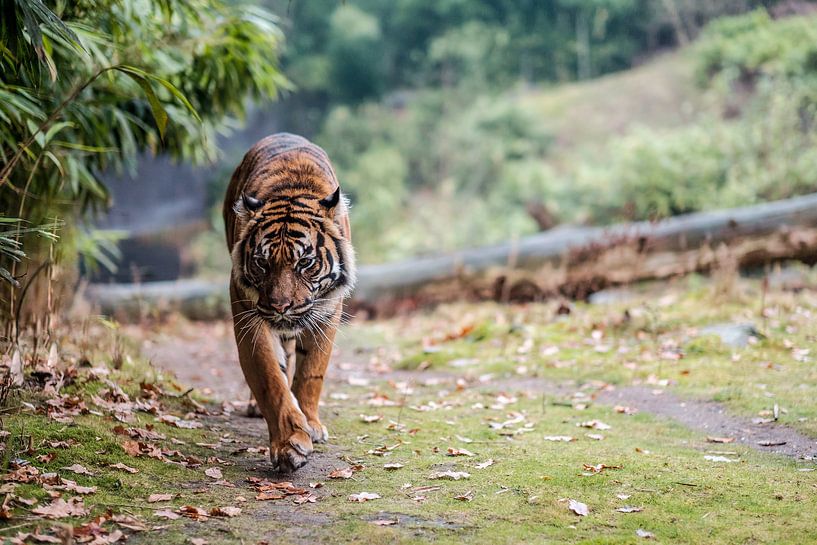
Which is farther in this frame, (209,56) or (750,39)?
(750,39)

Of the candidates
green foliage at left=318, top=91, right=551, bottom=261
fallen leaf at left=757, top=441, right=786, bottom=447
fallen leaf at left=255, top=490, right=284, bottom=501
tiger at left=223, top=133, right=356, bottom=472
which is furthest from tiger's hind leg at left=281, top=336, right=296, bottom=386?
green foliage at left=318, top=91, right=551, bottom=261

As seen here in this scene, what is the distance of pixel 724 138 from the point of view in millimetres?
A: 13414

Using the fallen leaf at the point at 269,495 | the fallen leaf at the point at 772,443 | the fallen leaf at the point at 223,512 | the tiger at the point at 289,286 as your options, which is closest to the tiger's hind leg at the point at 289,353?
the tiger at the point at 289,286

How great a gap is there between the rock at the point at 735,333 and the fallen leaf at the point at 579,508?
3.52 meters

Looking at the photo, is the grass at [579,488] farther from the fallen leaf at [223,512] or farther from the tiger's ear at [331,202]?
the tiger's ear at [331,202]

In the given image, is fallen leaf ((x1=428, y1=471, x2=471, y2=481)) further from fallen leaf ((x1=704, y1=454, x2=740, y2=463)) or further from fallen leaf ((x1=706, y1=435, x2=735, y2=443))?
fallen leaf ((x1=706, y1=435, x2=735, y2=443))

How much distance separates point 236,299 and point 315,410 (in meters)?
0.74

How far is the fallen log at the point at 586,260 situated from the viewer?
28.7 feet

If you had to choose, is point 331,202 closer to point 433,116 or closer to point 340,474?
point 340,474

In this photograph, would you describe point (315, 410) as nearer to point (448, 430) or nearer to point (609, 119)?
point (448, 430)

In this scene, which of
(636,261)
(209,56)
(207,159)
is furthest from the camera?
(636,261)

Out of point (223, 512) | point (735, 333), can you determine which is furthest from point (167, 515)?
point (735, 333)

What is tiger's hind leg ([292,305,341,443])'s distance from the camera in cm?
410

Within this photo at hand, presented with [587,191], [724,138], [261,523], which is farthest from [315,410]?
[587,191]
